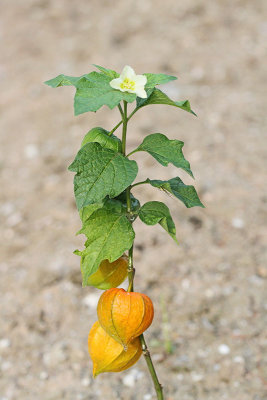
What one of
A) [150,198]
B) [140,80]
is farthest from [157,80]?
[150,198]

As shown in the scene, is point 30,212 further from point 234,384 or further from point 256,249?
point 234,384

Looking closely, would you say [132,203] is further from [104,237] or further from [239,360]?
[239,360]

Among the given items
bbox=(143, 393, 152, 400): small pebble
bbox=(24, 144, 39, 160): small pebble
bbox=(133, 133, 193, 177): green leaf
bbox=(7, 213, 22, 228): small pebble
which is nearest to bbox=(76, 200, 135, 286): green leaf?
bbox=(133, 133, 193, 177): green leaf

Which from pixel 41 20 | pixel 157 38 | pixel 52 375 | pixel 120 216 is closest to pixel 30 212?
pixel 52 375

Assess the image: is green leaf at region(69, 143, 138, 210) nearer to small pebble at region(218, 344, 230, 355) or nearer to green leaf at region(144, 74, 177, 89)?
green leaf at region(144, 74, 177, 89)

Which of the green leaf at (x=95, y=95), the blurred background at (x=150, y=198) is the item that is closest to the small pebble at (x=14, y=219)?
the blurred background at (x=150, y=198)
